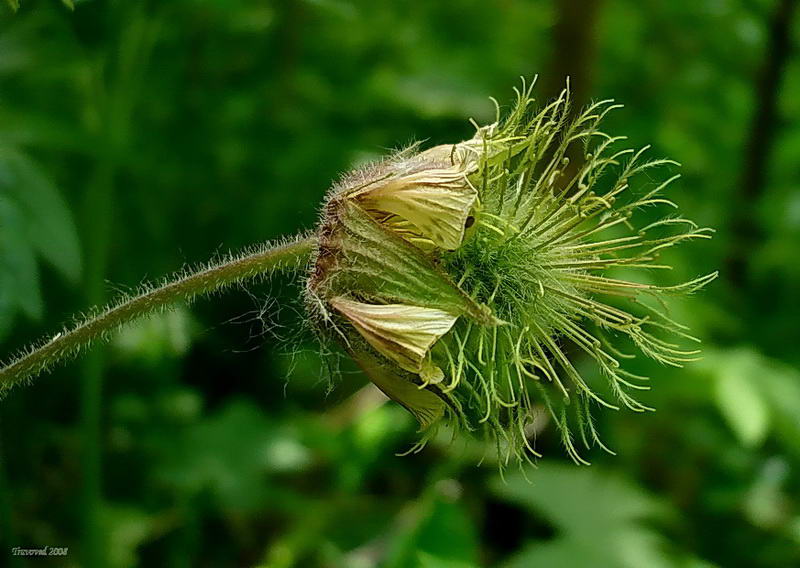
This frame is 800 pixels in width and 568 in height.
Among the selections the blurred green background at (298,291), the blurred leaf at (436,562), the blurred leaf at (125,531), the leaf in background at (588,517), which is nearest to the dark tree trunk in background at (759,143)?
the blurred green background at (298,291)

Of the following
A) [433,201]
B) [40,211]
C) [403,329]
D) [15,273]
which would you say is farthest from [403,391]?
[40,211]

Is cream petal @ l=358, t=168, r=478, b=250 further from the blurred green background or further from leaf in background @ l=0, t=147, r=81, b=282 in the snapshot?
leaf in background @ l=0, t=147, r=81, b=282

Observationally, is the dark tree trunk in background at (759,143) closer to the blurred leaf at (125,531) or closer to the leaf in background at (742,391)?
the leaf in background at (742,391)

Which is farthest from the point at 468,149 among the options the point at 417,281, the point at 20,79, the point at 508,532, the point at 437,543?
the point at 20,79

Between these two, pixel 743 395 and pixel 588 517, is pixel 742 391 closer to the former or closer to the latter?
pixel 743 395

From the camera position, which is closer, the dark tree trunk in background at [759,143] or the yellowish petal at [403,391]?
the yellowish petal at [403,391]
